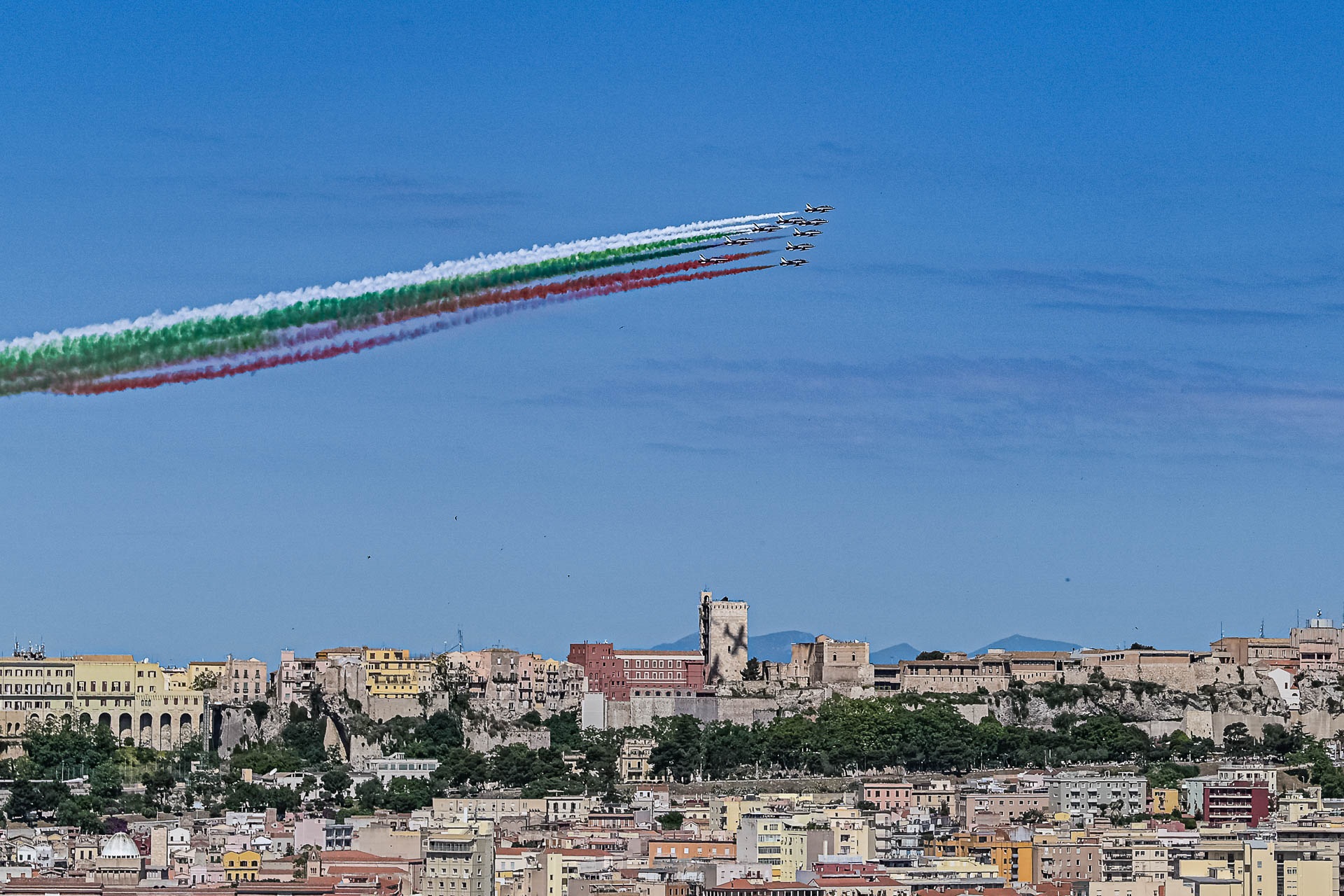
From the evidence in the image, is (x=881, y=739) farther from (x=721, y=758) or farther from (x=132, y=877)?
(x=132, y=877)

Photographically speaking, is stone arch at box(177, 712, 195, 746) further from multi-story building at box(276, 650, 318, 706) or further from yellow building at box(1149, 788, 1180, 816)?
yellow building at box(1149, 788, 1180, 816)

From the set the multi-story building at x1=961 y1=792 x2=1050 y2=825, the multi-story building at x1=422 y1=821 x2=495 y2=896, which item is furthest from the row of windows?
the multi-story building at x1=422 y1=821 x2=495 y2=896

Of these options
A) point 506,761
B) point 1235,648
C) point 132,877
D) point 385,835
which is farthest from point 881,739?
point 132,877

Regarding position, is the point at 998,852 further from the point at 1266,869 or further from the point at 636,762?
the point at 636,762

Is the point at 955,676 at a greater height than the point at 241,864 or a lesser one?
greater

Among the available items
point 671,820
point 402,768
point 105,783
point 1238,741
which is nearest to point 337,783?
point 402,768

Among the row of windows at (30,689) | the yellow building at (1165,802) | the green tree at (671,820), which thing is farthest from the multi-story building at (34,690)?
the yellow building at (1165,802)

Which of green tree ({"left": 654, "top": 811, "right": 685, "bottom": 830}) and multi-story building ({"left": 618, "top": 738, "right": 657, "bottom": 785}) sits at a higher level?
multi-story building ({"left": 618, "top": 738, "right": 657, "bottom": 785})

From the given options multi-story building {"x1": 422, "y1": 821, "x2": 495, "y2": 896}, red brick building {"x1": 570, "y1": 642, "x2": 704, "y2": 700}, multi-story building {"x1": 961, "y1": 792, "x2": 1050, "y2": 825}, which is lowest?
multi-story building {"x1": 422, "y1": 821, "x2": 495, "y2": 896}
